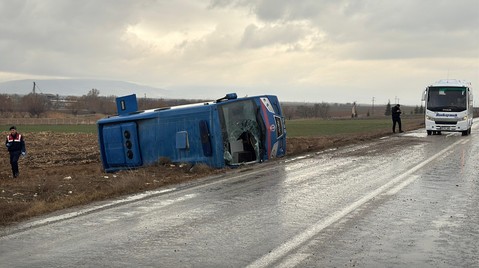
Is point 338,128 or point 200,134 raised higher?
point 200,134

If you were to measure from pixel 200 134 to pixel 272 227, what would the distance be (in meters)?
9.05

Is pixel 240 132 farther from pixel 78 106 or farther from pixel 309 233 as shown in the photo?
pixel 78 106

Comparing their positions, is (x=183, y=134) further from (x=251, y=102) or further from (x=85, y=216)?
(x=85, y=216)

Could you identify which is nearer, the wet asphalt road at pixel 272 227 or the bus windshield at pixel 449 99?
the wet asphalt road at pixel 272 227

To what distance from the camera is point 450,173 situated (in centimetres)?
1351

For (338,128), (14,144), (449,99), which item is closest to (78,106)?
(338,128)

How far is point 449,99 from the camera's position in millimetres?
30750

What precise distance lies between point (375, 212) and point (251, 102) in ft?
30.8

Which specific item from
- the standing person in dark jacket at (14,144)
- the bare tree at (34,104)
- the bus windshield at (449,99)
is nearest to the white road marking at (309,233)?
the standing person in dark jacket at (14,144)

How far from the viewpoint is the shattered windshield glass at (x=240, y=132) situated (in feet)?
54.0

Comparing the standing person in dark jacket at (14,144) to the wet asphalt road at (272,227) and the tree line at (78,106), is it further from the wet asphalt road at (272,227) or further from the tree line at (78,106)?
the tree line at (78,106)

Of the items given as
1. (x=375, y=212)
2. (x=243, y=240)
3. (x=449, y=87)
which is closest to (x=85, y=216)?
(x=243, y=240)

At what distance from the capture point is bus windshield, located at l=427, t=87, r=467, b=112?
101ft

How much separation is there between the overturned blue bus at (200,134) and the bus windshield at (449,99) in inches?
604
